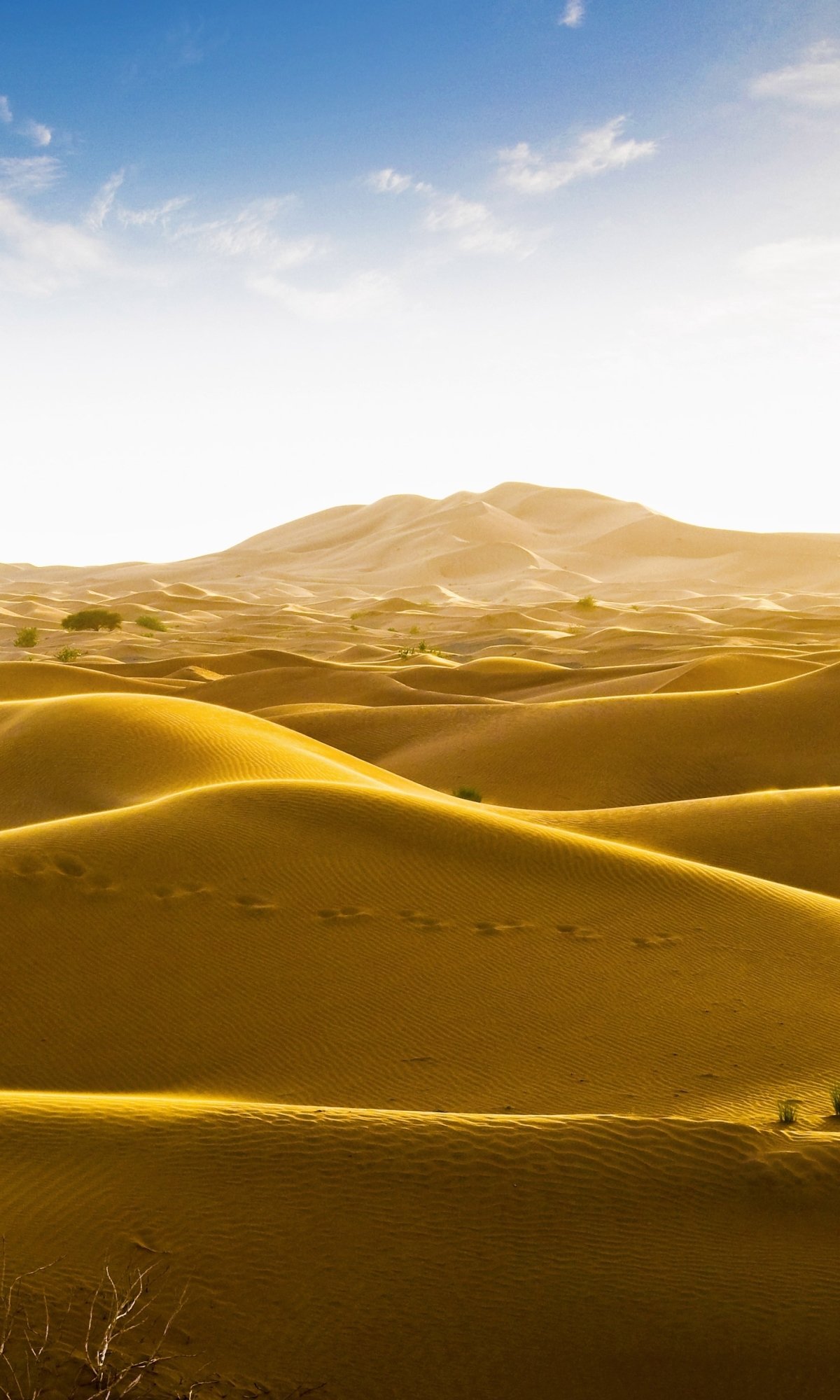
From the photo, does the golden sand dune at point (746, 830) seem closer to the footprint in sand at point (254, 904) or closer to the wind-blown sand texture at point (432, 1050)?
the wind-blown sand texture at point (432, 1050)

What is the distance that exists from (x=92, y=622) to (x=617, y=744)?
37083mm

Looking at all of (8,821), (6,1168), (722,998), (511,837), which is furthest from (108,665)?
(6,1168)

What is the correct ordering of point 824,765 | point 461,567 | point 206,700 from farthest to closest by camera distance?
1. point 461,567
2. point 206,700
3. point 824,765

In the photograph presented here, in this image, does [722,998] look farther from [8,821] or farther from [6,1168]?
[8,821]

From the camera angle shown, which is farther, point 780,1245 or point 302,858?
point 302,858

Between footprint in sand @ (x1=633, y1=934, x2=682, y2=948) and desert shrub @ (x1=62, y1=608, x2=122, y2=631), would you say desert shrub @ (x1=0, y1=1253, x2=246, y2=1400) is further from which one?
desert shrub @ (x1=62, y1=608, x2=122, y2=631)

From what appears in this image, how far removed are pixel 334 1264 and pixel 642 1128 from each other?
1.42 meters

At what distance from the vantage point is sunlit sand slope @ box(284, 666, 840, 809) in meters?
17.1

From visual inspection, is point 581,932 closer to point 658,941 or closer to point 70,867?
point 658,941

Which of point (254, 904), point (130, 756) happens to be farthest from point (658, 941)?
point (130, 756)

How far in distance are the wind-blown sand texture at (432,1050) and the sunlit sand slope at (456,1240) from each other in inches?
0.4

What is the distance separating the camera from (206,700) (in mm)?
26688

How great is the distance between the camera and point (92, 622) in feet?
168

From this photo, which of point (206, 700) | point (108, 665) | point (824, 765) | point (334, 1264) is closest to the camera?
point (334, 1264)
